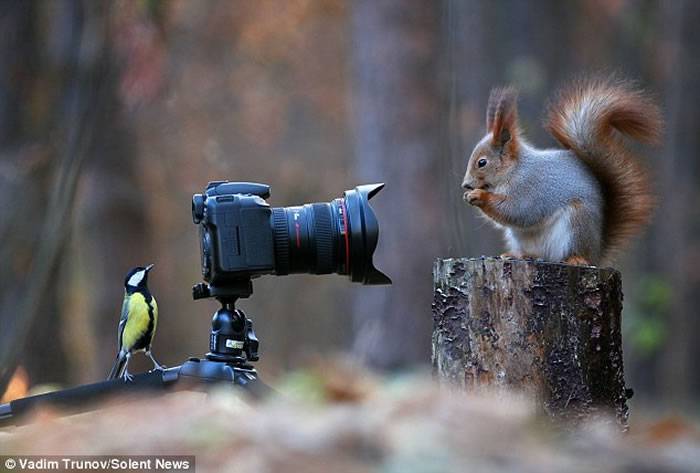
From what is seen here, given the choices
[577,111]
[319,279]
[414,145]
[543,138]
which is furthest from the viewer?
[319,279]

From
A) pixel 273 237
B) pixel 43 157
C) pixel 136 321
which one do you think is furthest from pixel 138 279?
pixel 43 157

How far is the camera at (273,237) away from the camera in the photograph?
3.16 metres

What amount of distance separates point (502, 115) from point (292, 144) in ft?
37.0

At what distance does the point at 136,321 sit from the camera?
3.37 m

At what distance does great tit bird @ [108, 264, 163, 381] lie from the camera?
3363 millimetres

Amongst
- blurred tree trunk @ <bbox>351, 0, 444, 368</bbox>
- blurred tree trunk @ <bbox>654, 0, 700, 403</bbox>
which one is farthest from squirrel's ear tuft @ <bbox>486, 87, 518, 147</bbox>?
blurred tree trunk @ <bbox>654, 0, 700, 403</bbox>

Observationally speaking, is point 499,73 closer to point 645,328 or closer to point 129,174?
point 645,328

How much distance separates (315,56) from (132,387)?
36.7 ft

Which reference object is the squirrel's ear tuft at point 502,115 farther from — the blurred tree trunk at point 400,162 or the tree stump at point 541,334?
the blurred tree trunk at point 400,162

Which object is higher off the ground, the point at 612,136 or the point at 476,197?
the point at 612,136

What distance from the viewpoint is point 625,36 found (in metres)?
11.7

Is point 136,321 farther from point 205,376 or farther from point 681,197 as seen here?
point 681,197

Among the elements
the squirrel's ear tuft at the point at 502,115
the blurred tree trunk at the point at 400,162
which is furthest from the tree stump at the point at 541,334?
the blurred tree trunk at the point at 400,162

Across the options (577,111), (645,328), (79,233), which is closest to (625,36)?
(645,328)
